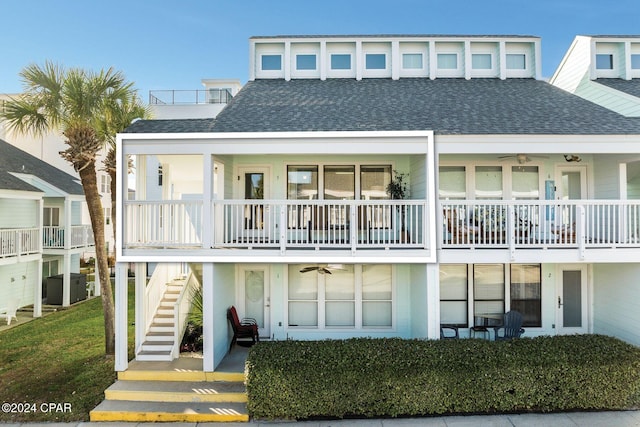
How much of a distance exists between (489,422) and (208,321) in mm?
6184

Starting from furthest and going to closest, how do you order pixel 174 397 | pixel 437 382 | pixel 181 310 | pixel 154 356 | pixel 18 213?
pixel 18 213 < pixel 181 310 < pixel 154 356 < pixel 174 397 < pixel 437 382

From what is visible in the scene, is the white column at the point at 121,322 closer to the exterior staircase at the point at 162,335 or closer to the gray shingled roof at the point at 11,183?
the exterior staircase at the point at 162,335

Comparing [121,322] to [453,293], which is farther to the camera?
[453,293]

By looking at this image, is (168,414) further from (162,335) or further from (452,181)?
(452,181)

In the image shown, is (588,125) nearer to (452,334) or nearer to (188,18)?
(452,334)

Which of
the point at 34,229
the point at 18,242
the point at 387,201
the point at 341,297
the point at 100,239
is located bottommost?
the point at 341,297

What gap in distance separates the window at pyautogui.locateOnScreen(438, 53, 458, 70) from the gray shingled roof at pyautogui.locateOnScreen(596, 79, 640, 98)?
4681 mm

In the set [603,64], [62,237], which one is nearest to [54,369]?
[62,237]

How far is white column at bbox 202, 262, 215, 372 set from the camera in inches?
347

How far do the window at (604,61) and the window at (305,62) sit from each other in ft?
33.0

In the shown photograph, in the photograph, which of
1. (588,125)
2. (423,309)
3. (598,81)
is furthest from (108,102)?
(598,81)

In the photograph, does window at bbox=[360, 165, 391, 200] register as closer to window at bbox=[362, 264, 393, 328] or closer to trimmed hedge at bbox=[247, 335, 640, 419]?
window at bbox=[362, 264, 393, 328]

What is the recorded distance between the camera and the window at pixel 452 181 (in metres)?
10.9

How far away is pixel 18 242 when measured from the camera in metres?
15.6
